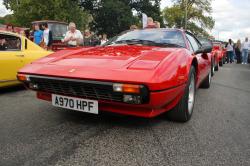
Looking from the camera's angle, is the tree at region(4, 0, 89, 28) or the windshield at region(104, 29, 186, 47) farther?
the tree at region(4, 0, 89, 28)

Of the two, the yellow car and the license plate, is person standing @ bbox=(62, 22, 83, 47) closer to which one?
the yellow car

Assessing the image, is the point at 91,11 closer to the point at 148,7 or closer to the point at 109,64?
the point at 148,7

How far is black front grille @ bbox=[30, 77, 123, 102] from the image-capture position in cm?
274

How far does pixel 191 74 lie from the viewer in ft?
11.7

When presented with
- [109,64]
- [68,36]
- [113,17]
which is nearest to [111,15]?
[113,17]

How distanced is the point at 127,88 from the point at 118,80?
106 mm

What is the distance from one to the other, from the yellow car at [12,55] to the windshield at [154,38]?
6.07ft

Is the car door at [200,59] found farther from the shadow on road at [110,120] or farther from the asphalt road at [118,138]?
the shadow on road at [110,120]

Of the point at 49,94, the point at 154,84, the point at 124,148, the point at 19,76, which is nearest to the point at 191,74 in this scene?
the point at 154,84

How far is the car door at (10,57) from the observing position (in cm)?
499

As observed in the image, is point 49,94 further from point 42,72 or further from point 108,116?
point 108,116

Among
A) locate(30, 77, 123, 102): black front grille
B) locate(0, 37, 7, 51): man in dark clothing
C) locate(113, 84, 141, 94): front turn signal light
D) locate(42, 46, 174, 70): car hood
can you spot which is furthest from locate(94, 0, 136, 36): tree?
locate(113, 84, 141, 94): front turn signal light

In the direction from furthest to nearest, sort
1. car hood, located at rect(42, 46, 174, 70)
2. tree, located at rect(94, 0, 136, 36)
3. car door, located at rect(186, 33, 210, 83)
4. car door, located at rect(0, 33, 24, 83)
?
tree, located at rect(94, 0, 136, 36) < car door, located at rect(0, 33, 24, 83) < car door, located at rect(186, 33, 210, 83) < car hood, located at rect(42, 46, 174, 70)

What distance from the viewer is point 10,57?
5.12m
